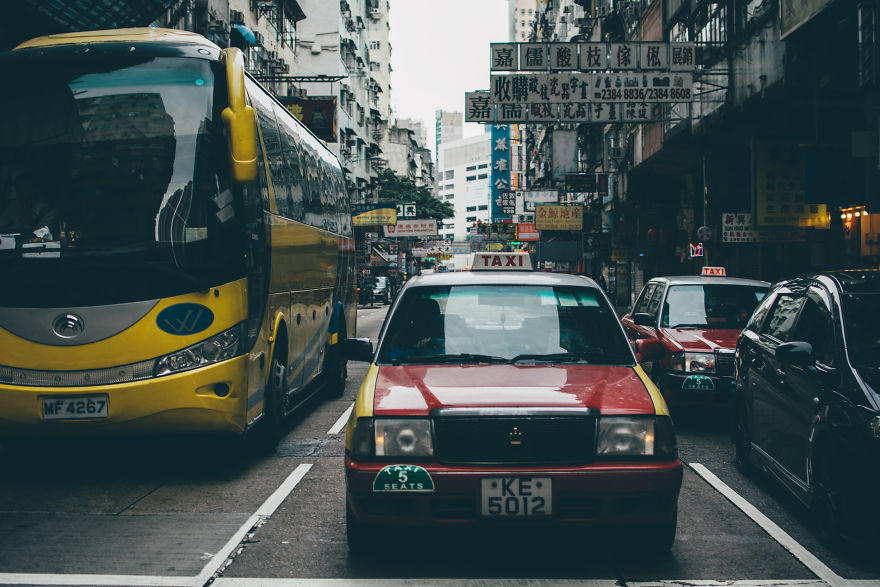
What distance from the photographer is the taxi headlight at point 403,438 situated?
404cm

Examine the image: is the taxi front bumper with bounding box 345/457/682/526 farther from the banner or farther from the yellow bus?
Result: the banner

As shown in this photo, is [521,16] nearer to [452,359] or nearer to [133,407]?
[133,407]

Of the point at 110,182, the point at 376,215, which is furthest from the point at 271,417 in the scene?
the point at 376,215

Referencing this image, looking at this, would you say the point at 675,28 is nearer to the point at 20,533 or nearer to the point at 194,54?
the point at 194,54

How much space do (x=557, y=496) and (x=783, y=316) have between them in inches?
117

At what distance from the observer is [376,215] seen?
5475cm

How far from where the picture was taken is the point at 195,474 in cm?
679

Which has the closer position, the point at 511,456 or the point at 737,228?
the point at 511,456

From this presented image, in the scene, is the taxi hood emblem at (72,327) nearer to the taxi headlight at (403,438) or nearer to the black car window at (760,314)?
the taxi headlight at (403,438)

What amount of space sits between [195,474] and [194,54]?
325cm

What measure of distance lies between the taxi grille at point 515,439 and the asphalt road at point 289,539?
633 mm

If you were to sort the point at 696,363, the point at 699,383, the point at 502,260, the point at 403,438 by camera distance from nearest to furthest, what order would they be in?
the point at 403,438
the point at 502,260
the point at 699,383
the point at 696,363

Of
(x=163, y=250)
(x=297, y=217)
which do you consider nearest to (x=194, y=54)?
(x=163, y=250)

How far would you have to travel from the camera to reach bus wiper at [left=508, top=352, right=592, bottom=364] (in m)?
4.88
